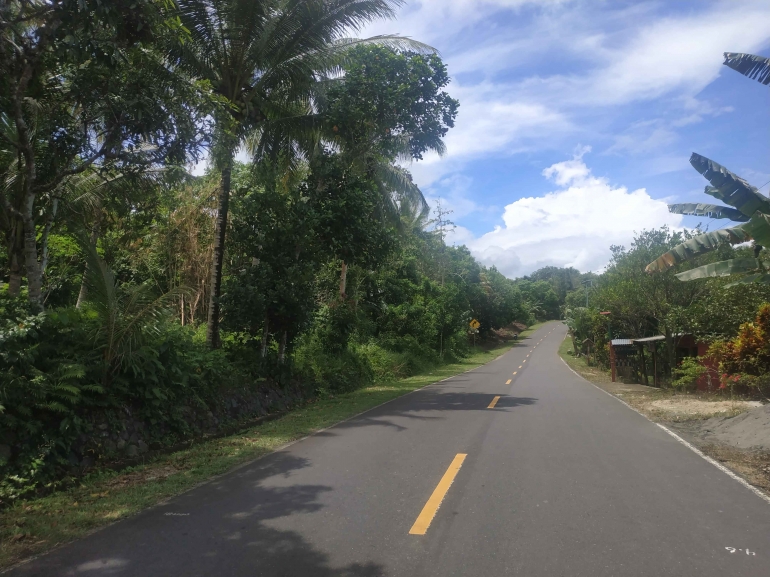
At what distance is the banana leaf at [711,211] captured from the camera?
11.7m

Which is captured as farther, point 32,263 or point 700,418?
point 700,418

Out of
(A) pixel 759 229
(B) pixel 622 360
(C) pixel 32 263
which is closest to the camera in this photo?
(C) pixel 32 263

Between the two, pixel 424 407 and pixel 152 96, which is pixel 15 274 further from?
pixel 424 407

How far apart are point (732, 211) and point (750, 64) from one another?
275 cm

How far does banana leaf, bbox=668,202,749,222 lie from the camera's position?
1171 cm

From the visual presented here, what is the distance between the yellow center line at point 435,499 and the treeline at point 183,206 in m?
4.40

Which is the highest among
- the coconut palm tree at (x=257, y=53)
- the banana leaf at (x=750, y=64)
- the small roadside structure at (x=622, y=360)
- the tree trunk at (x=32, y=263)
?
the coconut palm tree at (x=257, y=53)

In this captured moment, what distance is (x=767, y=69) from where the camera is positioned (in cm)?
1048

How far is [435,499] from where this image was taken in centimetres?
605

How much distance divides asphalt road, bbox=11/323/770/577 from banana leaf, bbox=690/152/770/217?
4721 mm

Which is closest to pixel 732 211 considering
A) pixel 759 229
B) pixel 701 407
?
pixel 759 229

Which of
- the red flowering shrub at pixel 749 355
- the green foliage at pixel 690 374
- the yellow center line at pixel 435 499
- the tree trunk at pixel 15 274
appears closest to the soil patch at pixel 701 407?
the red flowering shrub at pixel 749 355

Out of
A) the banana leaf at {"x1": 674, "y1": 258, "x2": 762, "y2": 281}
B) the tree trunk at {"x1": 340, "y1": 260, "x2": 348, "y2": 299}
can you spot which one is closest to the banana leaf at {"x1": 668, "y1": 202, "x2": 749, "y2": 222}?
the banana leaf at {"x1": 674, "y1": 258, "x2": 762, "y2": 281}

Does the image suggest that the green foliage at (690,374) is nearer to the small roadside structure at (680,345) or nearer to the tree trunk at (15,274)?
the small roadside structure at (680,345)
